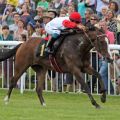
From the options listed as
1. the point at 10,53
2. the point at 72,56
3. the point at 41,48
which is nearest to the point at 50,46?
the point at 41,48

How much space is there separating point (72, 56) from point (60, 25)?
76cm

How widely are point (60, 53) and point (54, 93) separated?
9.85 ft

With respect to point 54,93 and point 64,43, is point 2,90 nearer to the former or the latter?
point 54,93

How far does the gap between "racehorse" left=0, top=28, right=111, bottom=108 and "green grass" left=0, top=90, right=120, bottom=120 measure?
0.41m

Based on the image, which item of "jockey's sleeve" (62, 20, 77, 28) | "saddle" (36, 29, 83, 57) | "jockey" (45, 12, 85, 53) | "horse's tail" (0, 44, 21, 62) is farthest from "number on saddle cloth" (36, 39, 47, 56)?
"jockey's sleeve" (62, 20, 77, 28)

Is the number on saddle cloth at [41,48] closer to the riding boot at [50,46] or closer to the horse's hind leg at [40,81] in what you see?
the riding boot at [50,46]

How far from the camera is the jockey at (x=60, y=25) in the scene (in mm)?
14867

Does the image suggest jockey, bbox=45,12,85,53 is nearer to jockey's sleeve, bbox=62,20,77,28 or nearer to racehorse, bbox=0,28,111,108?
jockey's sleeve, bbox=62,20,77,28

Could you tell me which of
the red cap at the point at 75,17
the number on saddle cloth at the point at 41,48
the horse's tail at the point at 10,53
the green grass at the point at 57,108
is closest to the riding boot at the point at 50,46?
the number on saddle cloth at the point at 41,48

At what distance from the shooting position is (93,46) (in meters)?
14.8

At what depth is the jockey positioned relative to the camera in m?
14.9

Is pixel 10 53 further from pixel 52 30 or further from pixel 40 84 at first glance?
pixel 52 30

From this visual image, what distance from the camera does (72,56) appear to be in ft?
48.9

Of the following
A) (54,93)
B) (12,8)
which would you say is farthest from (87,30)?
(12,8)
